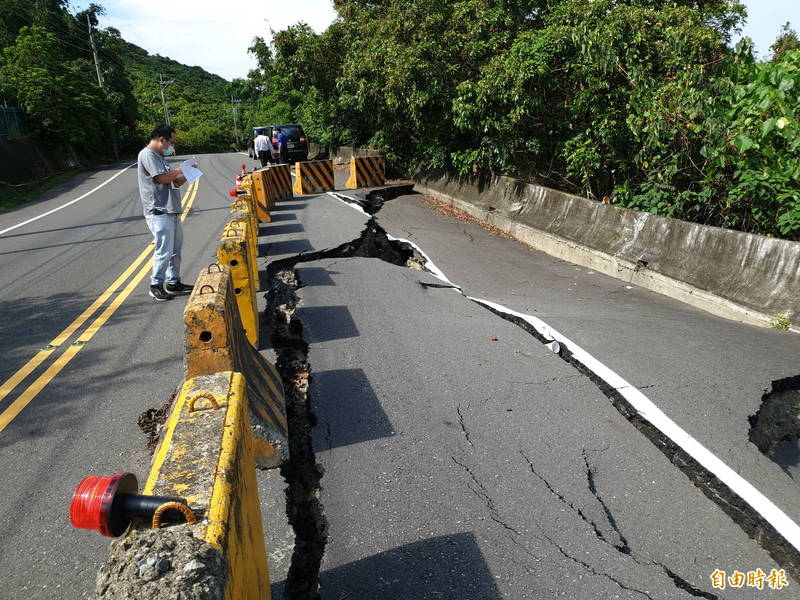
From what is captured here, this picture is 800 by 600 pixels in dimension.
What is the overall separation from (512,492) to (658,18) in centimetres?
953

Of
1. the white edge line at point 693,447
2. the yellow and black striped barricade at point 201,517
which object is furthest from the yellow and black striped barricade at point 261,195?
the yellow and black striped barricade at point 201,517

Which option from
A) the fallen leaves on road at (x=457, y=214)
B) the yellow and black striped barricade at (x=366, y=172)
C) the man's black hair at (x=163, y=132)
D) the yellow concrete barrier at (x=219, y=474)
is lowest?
the fallen leaves on road at (x=457, y=214)

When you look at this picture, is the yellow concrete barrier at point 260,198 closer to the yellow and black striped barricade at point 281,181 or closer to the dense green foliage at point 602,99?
the yellow and black striped barricade at point 281,181

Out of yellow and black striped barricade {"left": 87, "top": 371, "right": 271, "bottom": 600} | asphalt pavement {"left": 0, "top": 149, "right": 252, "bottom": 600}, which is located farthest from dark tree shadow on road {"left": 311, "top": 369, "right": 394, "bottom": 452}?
yellow and black striped barricade {"left": 87, "top": 371, "right": 271, "bottom": 600}

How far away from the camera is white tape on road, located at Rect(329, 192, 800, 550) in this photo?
292 centimetres

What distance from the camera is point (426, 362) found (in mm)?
4859

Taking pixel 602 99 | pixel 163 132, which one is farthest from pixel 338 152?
pixel 163 132

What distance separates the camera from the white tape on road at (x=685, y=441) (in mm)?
2918

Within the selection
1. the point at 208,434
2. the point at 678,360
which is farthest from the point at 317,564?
the point at 678,360

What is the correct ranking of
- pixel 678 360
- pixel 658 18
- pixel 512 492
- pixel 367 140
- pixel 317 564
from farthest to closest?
pixel 367 140 → pixel 658 18 → pixel 678 360 → pixel 512 492 → pixel 317 564

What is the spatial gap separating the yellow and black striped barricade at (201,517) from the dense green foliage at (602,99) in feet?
22.9

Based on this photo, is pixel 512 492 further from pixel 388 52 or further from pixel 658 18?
pixel 388 52

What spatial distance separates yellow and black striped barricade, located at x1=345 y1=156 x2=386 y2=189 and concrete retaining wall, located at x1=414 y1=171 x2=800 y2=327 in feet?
23.6

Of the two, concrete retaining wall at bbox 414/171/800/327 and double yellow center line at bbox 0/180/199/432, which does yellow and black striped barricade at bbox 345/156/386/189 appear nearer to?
concrete retaining wall at bbox 414/171/800/327
